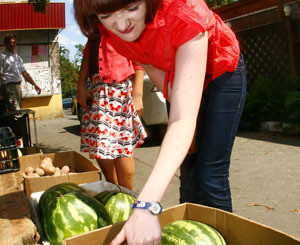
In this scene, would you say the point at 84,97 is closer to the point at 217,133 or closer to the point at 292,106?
the point at 217,133

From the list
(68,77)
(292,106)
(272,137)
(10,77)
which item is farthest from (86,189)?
(68,77)

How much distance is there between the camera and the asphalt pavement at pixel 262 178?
3578mm

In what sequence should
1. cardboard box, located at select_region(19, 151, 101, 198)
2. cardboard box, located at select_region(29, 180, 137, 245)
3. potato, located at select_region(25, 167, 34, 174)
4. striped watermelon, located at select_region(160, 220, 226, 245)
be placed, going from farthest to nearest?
1. potato, located at select_region(25, 167, 34, 174)
2. cardboard box, located at select_region(19, 151, 101, 198)
3. cardboard box, located at select_region(29, 180, 137, 245)
4. striped watermelon, located at select_region(160, 220, 226, 245)

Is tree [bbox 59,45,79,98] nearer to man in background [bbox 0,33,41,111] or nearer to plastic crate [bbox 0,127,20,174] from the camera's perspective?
man in background [bbox 0,33,41,111]

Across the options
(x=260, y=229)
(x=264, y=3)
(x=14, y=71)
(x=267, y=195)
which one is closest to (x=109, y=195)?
(x=260, y=229)

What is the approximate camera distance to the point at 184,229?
151 centimetres

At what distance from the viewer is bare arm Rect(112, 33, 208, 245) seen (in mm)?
1176

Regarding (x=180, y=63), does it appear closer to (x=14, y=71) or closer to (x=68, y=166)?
(x=68, y=166)

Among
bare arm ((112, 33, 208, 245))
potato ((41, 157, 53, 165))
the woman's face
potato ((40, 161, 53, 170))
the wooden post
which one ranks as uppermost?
the wooden post

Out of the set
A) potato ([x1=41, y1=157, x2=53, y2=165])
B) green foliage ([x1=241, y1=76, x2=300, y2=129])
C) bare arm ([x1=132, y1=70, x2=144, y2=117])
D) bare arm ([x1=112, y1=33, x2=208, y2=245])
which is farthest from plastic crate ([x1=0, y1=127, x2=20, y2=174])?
green foliage ([x1=241, y1=76, x2=300, y2=129])

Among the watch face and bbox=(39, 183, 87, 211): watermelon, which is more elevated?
the watch face

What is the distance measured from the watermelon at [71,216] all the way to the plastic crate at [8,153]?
134 cm

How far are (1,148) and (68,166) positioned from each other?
641mm

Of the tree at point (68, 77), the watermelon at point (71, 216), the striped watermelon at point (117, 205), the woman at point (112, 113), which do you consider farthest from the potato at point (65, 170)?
the tree at point (68, 77)
